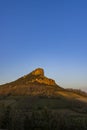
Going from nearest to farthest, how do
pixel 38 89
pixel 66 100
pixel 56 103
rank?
pixel 56 103, pixel 66 100, pixel 38 89

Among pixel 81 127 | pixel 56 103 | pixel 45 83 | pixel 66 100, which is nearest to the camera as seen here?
pixel 81 127

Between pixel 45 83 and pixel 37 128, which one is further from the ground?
pixel 45 83

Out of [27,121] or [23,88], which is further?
[23,88]

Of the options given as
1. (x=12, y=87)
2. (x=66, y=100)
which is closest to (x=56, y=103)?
(x=66, y=100)

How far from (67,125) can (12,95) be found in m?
115

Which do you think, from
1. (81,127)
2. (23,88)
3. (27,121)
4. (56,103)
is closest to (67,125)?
(81,127)

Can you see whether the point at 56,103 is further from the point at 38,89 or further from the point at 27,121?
the point at 27,121

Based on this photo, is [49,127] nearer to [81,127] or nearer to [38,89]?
[81,127]

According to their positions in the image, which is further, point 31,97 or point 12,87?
point 12,87

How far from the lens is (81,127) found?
4397cm

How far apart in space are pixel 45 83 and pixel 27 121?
492 feet

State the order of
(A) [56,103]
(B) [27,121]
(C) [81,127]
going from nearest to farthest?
(C) [81,127]
(B) [27,121]
(A) [56,103]

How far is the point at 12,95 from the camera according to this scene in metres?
160

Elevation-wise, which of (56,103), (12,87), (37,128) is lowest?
(37,128)
